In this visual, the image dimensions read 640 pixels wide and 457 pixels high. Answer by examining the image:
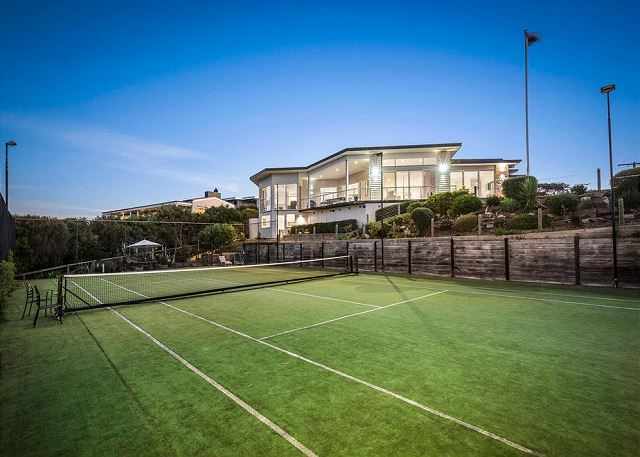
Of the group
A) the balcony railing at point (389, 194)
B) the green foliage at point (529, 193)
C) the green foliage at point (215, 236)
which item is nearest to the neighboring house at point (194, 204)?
the green foliage at point (215, 236)

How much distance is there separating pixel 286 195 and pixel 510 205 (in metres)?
27.8

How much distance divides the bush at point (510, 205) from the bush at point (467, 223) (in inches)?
107

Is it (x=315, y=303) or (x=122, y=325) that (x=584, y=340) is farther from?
(x=122, y=325)

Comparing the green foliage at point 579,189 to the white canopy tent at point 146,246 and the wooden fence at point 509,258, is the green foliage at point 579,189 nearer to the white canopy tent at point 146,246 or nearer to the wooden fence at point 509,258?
the wooden fence at point 509,258

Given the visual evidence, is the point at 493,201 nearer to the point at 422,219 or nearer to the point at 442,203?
the point at 442,203

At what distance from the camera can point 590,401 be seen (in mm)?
4152

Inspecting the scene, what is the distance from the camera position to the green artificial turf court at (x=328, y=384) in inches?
136

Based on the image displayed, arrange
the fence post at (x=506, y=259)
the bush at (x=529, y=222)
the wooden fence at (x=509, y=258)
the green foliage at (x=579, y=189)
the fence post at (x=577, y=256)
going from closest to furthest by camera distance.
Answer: the wooden fence at (x=509, y=258)
the fence post at (x=577, y=256)
the fence post at (x=506, y=259)
the bush at (x=529, y=222)
the green foliage at (x=579, y=189)

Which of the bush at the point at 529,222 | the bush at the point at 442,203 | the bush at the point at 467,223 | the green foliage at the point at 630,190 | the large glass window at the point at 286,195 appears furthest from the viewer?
the large glass window at the point at 286,195

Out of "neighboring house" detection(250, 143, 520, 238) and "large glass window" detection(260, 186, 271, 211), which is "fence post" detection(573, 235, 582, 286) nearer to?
"neighboring house" detection(250, 143, 520, 238)

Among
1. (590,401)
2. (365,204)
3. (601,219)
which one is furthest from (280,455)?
(365,204)

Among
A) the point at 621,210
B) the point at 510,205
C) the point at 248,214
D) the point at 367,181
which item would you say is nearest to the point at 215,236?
the point at 248,214

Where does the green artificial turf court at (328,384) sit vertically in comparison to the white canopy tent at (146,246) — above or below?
below

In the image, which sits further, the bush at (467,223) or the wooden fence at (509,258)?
the bush at (467,223)
